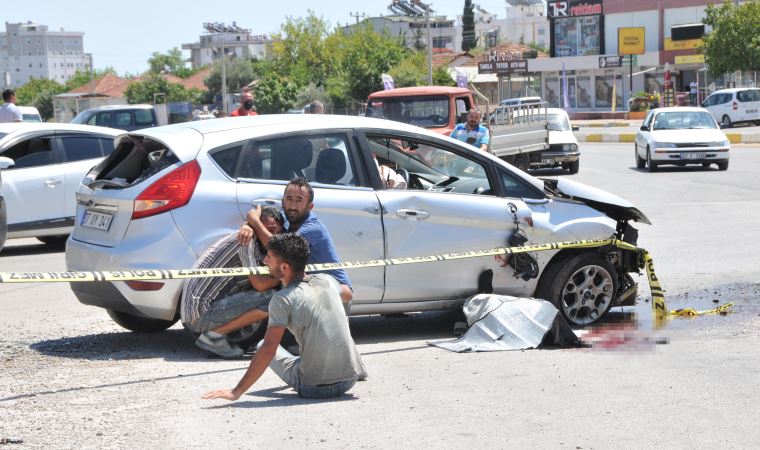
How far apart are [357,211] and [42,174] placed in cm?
773

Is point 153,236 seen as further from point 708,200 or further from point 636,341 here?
point 708,200

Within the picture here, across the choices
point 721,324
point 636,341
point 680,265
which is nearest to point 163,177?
point 636,341

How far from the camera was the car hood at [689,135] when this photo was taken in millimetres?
25109

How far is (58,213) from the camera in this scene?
14305 millimetres

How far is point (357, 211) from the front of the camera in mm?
7867

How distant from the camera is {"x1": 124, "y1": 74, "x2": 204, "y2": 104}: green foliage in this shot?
403 ft

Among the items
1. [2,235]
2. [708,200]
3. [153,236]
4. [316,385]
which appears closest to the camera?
[316,385]

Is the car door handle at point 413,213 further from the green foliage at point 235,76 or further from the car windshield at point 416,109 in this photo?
the green foliage at point 235,76

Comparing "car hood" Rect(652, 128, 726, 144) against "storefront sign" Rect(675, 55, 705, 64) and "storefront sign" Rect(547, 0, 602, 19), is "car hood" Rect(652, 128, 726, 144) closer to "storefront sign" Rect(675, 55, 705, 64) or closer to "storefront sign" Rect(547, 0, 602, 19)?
"storefront sign" Rect(675, 55, 705, 64)

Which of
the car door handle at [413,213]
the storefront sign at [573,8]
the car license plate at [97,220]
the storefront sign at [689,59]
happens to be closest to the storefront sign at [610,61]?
the storefront sign at [689,59]

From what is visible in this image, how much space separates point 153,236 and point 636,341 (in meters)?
3.49

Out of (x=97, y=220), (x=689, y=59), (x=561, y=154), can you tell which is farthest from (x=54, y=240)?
(x=689, y=59)

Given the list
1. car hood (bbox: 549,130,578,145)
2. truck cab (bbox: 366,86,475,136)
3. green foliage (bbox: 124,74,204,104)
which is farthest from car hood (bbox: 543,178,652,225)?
green foliage (bbox: 124,74,204,104)

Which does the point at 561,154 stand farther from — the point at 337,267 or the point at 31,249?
the point at 337,267
